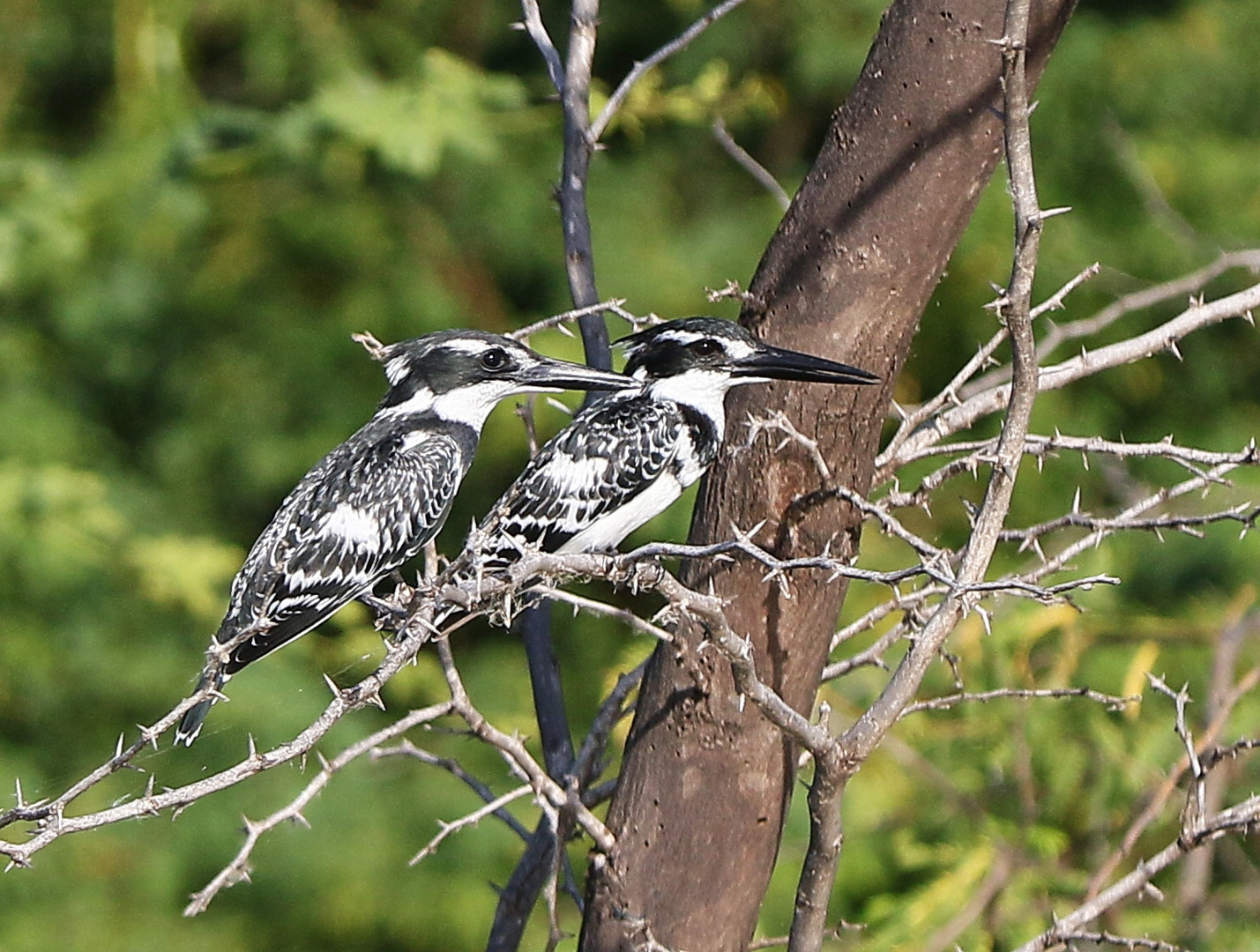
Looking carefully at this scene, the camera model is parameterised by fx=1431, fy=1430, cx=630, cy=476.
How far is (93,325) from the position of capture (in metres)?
5.51

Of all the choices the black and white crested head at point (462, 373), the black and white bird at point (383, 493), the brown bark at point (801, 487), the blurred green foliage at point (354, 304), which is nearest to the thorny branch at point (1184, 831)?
the brown bark at point (801, 487)

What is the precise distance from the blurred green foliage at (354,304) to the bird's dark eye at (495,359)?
5.23 ft

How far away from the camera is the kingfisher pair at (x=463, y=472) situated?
2732 mm

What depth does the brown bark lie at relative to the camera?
2.11 meters

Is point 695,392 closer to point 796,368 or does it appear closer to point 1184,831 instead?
point 796,368

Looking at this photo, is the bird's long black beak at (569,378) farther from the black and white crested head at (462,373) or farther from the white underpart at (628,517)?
the white underpart at (628,517)

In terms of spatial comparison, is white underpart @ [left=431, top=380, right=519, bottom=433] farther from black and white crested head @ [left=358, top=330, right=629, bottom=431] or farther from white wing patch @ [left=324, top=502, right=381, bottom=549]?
white wing patch @ [left=324, top=502, right=381, bottom=549]

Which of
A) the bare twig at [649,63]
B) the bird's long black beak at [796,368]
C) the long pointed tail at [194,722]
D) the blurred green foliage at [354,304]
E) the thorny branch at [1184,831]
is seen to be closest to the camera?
the thorny branch at [1184,831]

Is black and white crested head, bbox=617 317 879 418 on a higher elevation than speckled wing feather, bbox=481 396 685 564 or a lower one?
higher

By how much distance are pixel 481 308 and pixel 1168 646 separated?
2.68 metres

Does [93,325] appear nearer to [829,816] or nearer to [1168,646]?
[1168,646]

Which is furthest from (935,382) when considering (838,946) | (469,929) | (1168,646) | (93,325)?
(93,325)

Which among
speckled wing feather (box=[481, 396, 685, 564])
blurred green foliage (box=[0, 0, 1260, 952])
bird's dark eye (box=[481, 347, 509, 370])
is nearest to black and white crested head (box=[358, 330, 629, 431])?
bird's dark eye (box=[481, 347, 509, 370])

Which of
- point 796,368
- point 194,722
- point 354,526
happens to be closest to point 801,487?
point 796,368
